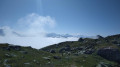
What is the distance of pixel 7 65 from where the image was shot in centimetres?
2838

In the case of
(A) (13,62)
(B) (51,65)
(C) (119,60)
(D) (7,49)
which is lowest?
(C) (119,60)

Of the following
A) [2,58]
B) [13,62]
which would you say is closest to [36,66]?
[13,62]

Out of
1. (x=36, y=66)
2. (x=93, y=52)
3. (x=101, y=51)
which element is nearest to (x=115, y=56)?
(x=101, y=51)

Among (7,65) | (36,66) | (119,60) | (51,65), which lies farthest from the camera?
(119,60)

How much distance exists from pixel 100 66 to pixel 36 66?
68.3ft

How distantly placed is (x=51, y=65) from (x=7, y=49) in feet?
68.4

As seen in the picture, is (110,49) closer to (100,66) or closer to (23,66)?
(100,66)

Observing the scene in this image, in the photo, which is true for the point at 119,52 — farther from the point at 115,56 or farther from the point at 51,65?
the point at 51,65

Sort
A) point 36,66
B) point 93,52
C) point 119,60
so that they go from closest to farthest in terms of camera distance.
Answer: point 36,66 → point 119,60 → point 93,52

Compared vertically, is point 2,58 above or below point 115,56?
above

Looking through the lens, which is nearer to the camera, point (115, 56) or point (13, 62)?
point (13, 62)

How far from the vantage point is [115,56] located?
54.9 metres

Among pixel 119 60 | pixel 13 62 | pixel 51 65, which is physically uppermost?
pixel 13 62

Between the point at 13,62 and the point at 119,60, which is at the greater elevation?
the point at 13,62
